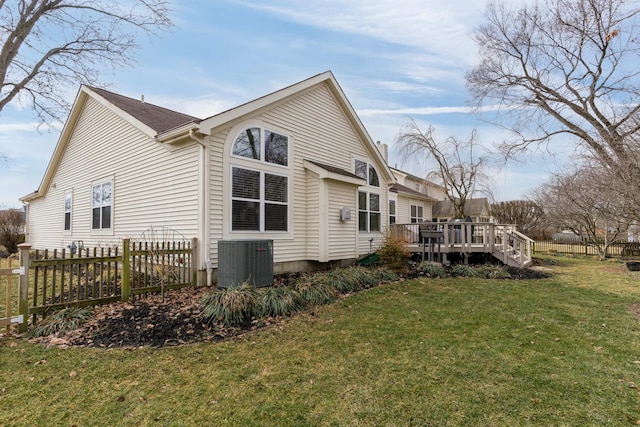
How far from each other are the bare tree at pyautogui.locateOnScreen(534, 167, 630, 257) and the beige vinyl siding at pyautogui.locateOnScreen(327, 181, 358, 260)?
255 inches

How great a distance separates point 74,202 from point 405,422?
1445 centimetres

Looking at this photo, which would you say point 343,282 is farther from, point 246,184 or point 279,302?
point 246,184

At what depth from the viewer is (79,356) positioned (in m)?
3.97

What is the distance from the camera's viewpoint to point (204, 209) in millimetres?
7219

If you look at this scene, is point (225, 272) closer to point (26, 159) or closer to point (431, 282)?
point (431, 282)

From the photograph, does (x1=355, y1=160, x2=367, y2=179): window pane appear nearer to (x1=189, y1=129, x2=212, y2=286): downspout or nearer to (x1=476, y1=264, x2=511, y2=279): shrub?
(x1=476, y1=264, x2=511, y2=279): shrub

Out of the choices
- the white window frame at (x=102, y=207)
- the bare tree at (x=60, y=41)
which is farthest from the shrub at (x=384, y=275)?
the bare tree at (x=60, y=41)

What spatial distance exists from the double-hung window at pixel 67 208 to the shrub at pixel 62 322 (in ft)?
31.9

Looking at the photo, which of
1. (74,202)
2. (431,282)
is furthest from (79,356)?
(74,202)

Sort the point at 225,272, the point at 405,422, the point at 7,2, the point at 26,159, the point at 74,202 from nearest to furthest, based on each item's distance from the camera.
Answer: the point at 405,422, the point at 225,272, the point at 7,2, the point at 74,202, the point at 26,159

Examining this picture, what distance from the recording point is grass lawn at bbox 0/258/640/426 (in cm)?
278

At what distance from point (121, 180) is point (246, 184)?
15.4 ft

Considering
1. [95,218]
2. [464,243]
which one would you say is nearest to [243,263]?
→ [95,218]

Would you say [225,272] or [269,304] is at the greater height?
[225,272]
